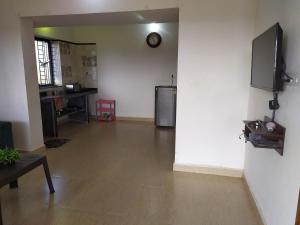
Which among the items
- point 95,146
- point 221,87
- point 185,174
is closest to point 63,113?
point 95,146

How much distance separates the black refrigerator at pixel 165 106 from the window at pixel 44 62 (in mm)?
2503

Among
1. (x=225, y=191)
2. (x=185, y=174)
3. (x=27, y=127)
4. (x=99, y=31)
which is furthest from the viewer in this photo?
(x=99, y=31)

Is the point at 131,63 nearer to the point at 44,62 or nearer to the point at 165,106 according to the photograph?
the point at 165,106

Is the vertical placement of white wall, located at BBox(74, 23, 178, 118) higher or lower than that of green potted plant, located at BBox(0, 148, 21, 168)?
higher

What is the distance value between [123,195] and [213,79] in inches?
65.7

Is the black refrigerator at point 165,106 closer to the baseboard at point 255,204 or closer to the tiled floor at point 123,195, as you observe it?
the tiled floor at point 123,195

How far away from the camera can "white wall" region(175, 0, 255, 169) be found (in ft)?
8.40

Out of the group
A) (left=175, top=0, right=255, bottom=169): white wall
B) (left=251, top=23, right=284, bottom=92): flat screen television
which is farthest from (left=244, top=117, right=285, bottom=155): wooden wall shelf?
(left=175, top=0, right=255, bottom=169): white wall

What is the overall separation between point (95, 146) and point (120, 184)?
147 cm

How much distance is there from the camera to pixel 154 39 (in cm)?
541

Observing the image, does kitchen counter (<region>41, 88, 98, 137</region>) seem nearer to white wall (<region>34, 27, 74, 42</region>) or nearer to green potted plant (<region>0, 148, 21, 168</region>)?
white wall (<region>34, 27, 74, 42</region>)

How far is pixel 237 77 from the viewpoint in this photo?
2.63 m

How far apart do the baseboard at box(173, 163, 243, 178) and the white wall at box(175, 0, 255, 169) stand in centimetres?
5

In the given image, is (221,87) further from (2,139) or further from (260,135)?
(2,139)
